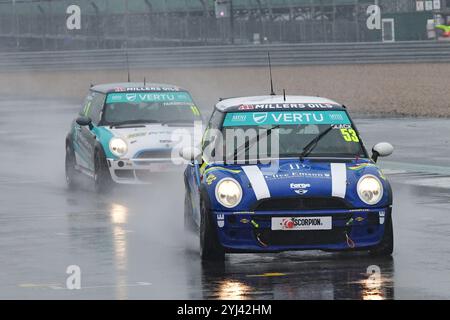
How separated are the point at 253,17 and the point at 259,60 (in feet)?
82.9

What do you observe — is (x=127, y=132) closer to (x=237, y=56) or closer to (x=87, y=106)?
(x=87, y=106)

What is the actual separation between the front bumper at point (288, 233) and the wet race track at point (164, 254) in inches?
7.4

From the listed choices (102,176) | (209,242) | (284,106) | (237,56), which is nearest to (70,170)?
(102,176)

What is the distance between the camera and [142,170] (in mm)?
18312

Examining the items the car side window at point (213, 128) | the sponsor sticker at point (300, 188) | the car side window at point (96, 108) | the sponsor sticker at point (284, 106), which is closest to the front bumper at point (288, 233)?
the sponsor sticker at point (300, 188)

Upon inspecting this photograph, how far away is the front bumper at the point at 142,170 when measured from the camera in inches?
719

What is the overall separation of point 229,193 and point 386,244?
4.70 ft

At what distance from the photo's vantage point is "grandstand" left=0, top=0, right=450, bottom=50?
67.6 metres

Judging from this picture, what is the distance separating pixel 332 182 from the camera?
38.5ft

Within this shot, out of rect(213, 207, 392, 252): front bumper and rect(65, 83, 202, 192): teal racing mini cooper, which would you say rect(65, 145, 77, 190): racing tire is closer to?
rect(65, 83, 202, 192): teal racing mini cooper

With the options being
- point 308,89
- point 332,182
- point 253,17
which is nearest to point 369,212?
point 332,182

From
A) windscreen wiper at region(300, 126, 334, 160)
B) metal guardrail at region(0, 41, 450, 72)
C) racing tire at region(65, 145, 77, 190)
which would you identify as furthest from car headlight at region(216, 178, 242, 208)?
metal guardrail at region(0, 41, 450, 72)

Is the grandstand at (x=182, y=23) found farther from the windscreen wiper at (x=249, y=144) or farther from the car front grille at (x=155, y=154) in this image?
the windscreen wiper at (x=249, y=144)

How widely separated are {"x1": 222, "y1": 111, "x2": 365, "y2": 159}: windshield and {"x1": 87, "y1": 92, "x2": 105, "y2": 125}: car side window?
248 inches
